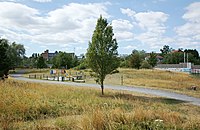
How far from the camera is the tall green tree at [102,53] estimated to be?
74.4 feet

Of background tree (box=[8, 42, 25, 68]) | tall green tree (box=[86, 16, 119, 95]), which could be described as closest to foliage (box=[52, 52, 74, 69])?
background tree (box=[8, 42, 25, 68])

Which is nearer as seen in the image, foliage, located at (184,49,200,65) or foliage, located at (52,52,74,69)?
foliage, located at (52,52,74,69)

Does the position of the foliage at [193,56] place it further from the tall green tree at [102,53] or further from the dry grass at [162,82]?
the tall green tree at [102,53]

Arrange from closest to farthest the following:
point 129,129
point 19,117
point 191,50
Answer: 1. point 129,129
2. point 19,117
3. point 191,50

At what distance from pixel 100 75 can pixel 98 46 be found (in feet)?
9.30

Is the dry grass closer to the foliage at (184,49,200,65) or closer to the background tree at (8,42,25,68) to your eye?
the background tree at (8,42,25,68)

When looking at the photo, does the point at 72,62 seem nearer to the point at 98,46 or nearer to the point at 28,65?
the point at 28,65

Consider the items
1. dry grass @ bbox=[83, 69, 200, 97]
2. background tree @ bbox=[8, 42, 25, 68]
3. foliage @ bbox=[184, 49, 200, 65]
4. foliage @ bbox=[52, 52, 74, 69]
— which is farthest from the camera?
foliage @ bbox=[184, 49, 200, 65]

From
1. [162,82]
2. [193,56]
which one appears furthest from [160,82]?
[193,56]

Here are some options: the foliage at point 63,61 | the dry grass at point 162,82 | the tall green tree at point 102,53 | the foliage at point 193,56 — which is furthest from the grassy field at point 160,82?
the foliage at point 193,56

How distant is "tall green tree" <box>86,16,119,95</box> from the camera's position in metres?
22.7

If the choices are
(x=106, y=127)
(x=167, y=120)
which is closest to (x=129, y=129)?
(x=106, y=127)

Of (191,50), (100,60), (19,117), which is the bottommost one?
(19,117)

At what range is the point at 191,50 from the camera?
140250 millimetres
